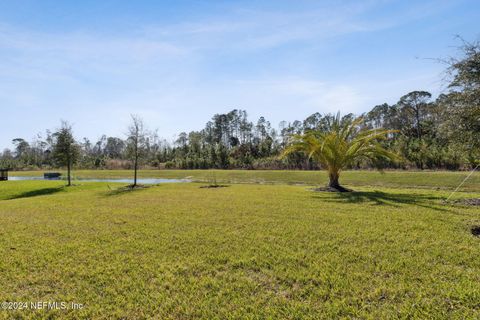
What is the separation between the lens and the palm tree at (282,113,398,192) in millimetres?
14031

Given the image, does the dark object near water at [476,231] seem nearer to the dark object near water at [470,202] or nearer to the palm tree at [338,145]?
the dark object near water at [470,202]

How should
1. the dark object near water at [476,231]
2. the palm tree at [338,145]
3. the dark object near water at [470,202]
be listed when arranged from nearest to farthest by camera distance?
the dark object near water at [476,231], the dark object near water at [470,202], the palm tree at [338,145]

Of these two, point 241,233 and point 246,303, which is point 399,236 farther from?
point 246,303

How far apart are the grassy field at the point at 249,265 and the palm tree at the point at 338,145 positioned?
246 inches

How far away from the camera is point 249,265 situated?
14.6ft

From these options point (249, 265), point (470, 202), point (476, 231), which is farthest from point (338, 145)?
point (249, 265)

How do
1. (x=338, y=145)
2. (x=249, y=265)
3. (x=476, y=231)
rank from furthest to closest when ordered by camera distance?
(x=338, y=145), (x=476, y=231), (x=249, y=265)

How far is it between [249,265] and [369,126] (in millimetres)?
25713

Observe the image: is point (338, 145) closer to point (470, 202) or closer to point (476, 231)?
point (470, 202)

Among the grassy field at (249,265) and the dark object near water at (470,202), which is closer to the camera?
the grassy field at (249,265)

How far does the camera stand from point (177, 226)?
704cm

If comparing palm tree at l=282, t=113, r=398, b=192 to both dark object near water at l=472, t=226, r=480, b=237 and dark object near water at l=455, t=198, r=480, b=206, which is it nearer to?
dark object near water at l=455, t=198, r=480, b=206

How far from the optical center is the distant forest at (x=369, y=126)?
907cm

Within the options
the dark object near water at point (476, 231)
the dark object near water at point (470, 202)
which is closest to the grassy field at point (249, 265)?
the dark object near water at point (476, 231)
